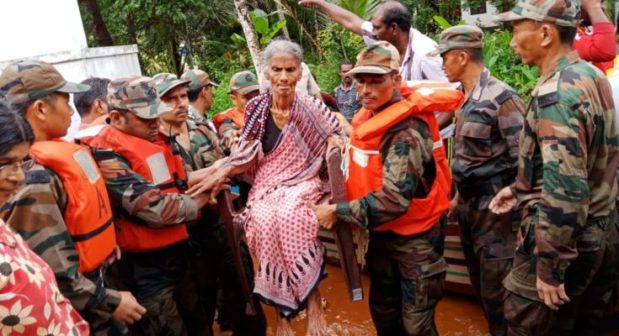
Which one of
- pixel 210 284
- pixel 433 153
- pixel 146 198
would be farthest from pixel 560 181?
pixel 210 284

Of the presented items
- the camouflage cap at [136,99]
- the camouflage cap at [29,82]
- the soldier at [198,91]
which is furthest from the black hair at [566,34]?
the soldier at [198,91]

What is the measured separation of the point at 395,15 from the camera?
13.4 feet

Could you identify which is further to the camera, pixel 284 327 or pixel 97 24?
pixel 97 24

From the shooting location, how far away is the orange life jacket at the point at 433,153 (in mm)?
2750

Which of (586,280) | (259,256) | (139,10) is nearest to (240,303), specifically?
(259,256)

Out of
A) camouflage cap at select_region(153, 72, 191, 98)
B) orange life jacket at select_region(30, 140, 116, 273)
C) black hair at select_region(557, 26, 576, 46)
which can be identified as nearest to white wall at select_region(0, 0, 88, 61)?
camouflage cap at select_region(153, 72, 191, 98)

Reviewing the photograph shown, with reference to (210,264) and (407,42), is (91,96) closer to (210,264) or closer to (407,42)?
(210,264)

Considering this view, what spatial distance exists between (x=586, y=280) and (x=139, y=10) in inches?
542

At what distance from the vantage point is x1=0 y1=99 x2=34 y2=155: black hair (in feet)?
5.39

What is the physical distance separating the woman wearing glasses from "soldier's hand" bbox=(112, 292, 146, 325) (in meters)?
0.67

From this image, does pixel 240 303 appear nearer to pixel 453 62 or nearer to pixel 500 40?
pixel 453 62

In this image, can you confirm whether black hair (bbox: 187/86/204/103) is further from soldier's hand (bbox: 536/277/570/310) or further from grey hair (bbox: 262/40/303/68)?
soldier's hand (bbox: 536/277/570/310)

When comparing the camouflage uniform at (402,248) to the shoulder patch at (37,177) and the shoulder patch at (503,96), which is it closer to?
the shoulder patch at (503,96)

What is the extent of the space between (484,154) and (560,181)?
1076 mm
